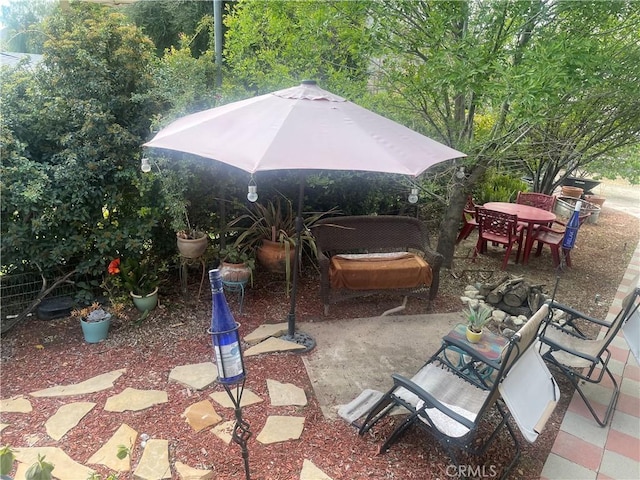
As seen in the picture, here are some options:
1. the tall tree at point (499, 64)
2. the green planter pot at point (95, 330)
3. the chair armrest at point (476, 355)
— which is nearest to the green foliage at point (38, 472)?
the chair armrest at point (476, 355)

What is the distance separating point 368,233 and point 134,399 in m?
2.91

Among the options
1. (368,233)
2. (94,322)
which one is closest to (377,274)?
(368,233)

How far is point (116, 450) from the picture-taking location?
2395mm

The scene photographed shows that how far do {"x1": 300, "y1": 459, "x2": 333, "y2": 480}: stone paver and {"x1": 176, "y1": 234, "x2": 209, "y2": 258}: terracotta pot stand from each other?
231 cm

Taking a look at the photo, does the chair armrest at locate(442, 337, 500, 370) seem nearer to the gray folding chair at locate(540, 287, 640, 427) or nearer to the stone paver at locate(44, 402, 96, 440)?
the gray folding chair at locate(540, 287, 640, 427)

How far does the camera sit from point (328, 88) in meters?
4.83

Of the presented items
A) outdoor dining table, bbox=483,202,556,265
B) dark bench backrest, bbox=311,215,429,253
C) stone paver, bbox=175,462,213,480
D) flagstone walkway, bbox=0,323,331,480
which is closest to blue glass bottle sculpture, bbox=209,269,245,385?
flagstone walkway, bbox=0,323,331,480

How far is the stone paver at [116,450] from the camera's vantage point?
2.29m

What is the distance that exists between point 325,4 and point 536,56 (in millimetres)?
2165

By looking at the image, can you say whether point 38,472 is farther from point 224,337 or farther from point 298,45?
point 298,45

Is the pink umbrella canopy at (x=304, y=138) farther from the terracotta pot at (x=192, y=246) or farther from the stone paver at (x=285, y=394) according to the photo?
the stone paver at (x=285, y=394)

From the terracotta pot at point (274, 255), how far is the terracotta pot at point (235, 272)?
0.33 metres

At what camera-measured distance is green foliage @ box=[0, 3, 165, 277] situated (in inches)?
137

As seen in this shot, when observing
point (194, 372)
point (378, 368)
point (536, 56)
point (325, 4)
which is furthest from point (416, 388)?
point (325, 4)
